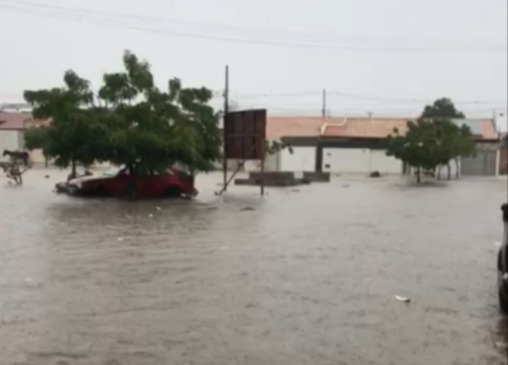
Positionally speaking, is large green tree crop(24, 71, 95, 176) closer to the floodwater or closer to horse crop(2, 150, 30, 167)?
the floodwater

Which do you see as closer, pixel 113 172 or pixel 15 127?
pixel 113 172

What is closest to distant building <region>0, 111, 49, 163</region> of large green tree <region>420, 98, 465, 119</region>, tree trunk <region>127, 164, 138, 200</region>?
tree trunk <region>127, 164, 138, 200</region>

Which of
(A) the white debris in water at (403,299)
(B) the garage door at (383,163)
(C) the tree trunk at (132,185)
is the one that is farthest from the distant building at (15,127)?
(B) the garage door at (383,163)

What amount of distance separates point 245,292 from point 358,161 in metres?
51.2

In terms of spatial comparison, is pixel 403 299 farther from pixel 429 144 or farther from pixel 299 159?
pixel 299 159

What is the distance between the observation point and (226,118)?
29.5m

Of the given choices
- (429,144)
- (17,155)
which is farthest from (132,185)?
(429,144)

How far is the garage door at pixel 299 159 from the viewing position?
58.4 metres

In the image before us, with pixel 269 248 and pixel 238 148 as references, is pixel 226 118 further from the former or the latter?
pixel 269 248

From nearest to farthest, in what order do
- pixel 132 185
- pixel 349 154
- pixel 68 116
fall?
pixel 68 116 < pixel 132 185 < pixel 349 154

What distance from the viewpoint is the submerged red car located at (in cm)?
2484

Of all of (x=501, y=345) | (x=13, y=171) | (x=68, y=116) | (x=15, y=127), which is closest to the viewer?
(x=501, y=345)

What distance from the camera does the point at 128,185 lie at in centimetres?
2480

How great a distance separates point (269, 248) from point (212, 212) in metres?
7.34
